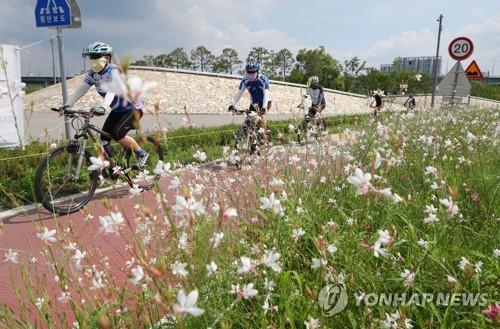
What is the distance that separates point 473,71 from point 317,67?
5489 cm

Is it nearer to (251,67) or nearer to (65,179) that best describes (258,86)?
(251,67)

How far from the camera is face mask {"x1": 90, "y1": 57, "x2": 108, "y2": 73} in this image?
4743 mm

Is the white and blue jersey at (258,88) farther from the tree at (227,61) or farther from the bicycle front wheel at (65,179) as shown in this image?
the tree at (227,61)

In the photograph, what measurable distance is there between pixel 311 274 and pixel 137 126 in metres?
1.53

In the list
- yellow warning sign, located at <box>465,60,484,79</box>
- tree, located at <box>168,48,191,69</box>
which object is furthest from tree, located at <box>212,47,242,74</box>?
Answer: yellow warning sign, located at <box>465,60,484,79</box>

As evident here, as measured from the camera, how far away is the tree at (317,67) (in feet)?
200

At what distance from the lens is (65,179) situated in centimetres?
425

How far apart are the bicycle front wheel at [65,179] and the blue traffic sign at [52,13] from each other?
2.56 metres

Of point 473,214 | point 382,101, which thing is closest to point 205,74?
point 382,101

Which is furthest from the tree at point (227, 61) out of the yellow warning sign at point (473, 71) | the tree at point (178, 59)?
the yellow warning sign at point (473, 71)

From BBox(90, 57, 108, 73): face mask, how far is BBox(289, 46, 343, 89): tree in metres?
55.6

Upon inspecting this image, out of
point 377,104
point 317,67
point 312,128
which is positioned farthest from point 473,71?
point 317,67

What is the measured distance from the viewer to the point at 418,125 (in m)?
5.91

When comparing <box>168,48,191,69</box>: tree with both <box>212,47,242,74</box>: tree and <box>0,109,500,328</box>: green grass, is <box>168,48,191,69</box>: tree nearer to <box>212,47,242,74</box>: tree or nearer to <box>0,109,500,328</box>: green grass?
<box>212,47,242,74</box>: tree
